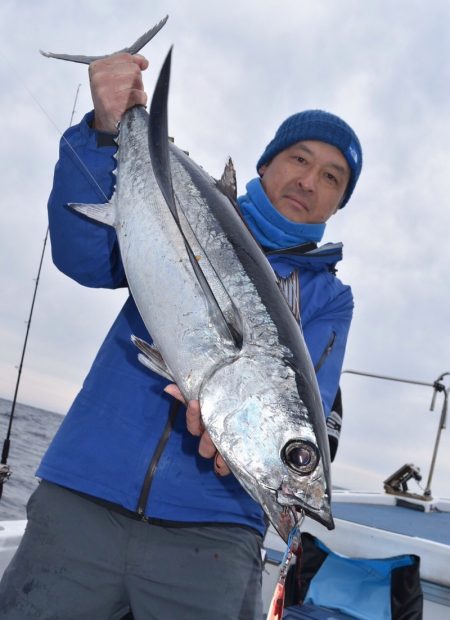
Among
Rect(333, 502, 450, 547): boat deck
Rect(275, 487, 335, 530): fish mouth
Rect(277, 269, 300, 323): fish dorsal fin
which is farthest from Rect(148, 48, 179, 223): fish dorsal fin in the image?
→ Rect(333, 502, 450, 547): boat deck

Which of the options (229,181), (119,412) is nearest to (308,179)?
(229,181)

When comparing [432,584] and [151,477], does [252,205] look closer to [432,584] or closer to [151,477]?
[151,477]

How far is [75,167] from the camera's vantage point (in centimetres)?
233

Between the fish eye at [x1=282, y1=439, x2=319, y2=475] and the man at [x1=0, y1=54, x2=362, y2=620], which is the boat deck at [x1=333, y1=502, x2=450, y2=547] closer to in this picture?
the man at [x1=0, y1=54, x2=362, y2=620]

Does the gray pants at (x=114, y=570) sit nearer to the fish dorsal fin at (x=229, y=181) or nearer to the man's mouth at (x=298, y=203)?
the fish dorsal fin at (x=229, y=181)

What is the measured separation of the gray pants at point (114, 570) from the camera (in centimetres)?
209

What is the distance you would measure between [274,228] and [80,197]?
964mm

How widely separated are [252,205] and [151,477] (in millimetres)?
1476

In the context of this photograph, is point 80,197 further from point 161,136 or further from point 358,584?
point 358,584

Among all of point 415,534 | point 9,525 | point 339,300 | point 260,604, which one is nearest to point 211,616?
point 260,604

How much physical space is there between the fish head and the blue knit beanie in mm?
1726

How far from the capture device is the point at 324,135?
10.1 feet

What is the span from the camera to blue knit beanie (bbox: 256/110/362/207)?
122 inches

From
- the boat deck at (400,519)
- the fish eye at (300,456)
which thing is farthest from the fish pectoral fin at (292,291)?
the boat deck at (400,519)
